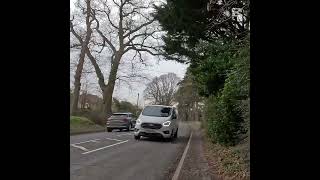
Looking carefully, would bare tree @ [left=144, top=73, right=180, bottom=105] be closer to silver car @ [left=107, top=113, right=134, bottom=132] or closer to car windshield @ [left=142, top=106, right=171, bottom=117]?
silver car @ [left=107, top=113, right=134, bottom=132]

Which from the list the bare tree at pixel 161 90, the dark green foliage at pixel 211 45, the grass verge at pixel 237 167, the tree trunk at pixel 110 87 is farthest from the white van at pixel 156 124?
the bare tree at pixel 161 90

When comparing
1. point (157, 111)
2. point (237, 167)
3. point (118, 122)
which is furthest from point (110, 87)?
point (237, 167)

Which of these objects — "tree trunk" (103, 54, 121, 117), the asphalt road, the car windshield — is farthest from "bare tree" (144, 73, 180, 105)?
the asphalt road

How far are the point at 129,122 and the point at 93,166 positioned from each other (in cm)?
2446

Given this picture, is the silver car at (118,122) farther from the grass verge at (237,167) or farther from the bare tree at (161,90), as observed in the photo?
the bare tree at (161,90)

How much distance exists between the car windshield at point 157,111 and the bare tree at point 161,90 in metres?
67.9

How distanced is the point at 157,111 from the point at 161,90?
71398mm

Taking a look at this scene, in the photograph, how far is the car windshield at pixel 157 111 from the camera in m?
22.2

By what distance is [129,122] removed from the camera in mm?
36031

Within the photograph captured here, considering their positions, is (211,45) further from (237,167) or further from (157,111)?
(237,167)

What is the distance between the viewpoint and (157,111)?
2255 centimetres

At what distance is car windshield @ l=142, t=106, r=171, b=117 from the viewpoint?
22.2 metres

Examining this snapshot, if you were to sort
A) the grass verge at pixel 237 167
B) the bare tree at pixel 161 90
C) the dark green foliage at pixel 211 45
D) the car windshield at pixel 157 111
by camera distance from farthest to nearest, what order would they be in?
the bare tree at pixel 161 90
the car windshield at pixel 157 111
the dark green foliage at pixel 211 45
the grass verge at pixel 237 167
